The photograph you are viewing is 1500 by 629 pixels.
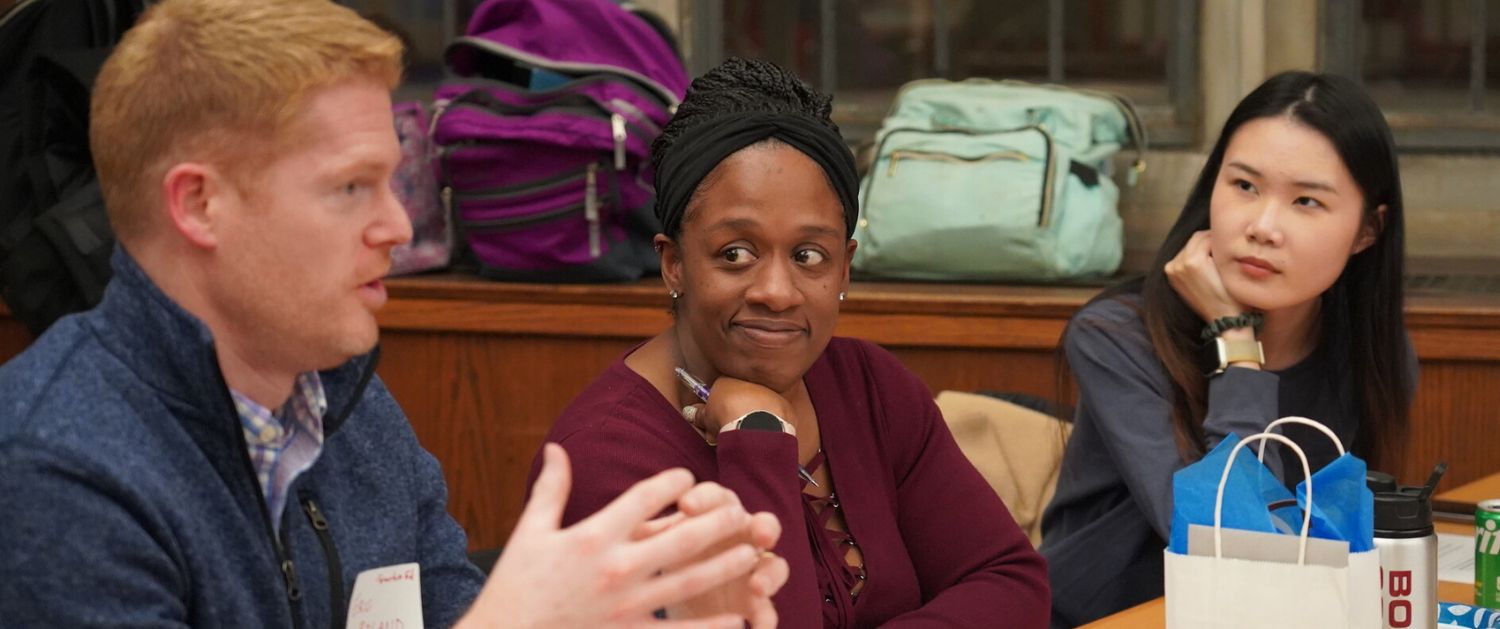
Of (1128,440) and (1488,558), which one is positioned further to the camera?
(1128,440)

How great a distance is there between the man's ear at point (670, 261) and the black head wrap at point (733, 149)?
1 centimetres

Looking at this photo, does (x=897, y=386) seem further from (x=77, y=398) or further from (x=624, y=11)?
(x=624, y=11)

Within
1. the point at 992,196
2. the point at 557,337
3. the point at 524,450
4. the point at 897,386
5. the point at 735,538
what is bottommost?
the point at 524,450

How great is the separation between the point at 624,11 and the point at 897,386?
195cm

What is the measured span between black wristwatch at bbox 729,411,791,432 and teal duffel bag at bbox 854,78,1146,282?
1.82 m

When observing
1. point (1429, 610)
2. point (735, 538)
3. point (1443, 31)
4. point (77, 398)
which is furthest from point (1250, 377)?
point (1443, 31)

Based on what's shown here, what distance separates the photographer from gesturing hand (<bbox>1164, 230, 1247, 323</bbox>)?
241 cm

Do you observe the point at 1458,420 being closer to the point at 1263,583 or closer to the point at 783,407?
the point at 783,407

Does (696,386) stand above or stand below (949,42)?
above

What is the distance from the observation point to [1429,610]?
164 centimetres

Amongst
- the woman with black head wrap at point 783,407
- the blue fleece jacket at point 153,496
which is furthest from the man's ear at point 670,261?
the blue fleece jacket at point 153,496

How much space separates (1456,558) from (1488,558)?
294 millimetres

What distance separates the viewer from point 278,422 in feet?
4.70

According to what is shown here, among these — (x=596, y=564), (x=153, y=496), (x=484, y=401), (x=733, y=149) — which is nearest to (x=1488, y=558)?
(x=733, y=149)
